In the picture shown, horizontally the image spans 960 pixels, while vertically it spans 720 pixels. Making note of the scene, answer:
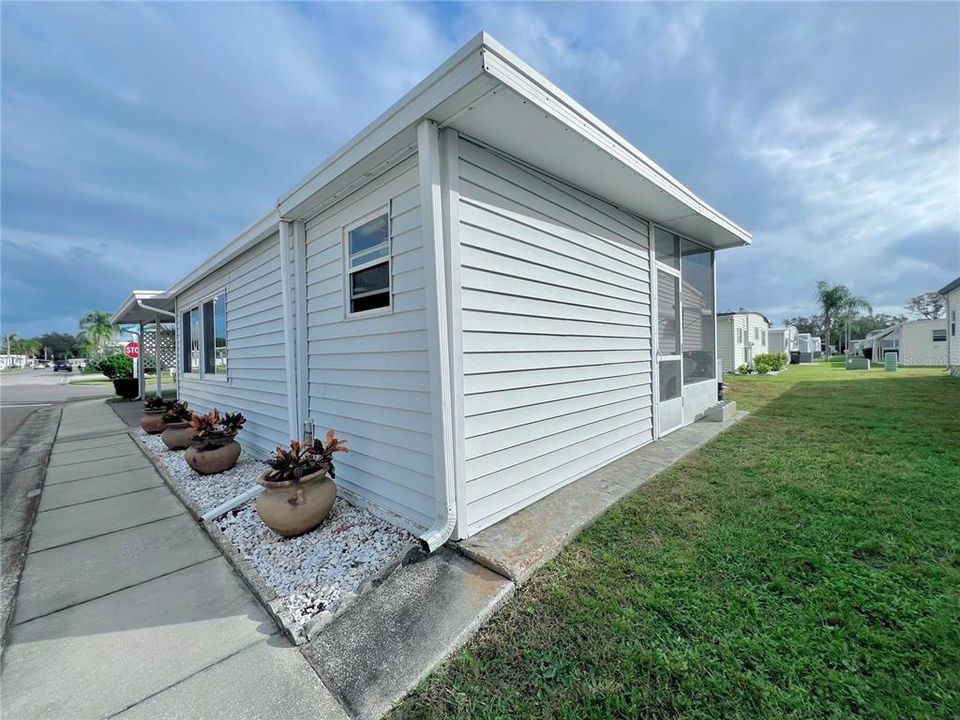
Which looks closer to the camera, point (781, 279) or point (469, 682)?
point (469, 682)

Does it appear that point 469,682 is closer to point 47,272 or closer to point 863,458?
point 863,458

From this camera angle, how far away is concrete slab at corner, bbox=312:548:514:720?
68.8 inches

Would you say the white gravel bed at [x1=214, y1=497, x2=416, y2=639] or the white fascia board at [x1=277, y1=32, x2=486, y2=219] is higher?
the white fascia board at [x1=277, y1=32, x2=486, y2=219]

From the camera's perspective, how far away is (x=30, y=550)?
3.11 metres

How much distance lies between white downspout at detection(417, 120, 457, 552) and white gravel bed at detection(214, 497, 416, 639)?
1.28 feet

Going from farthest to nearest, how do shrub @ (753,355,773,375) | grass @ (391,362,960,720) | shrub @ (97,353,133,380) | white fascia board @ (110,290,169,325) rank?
shrub @ (97,353,133,380)
shrub @ (753,355,773,375)
white fascia board @ (110,290,169,325)
grass @ (391,362,960,720)

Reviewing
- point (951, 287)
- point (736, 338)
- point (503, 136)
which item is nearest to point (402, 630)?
point (503, 136)

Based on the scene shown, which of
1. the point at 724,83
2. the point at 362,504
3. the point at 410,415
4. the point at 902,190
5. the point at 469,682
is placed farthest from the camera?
the point at 902,190

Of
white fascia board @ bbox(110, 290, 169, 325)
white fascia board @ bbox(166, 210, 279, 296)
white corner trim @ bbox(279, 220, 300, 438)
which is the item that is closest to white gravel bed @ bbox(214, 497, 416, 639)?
white corner trim @ bbox(279, 220, 300, 438)

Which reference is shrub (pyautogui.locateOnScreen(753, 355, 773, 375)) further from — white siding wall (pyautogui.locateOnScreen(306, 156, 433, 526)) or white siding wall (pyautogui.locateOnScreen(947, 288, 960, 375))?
white siding wall (pyautogui.locateOnScreen(306, 156, 433, 526))

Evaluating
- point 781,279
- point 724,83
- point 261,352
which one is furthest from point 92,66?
point 781,279

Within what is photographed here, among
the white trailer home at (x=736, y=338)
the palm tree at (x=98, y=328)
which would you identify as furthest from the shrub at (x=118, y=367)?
the palm tree at (x=98, y=328)

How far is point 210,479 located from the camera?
4.64 metres

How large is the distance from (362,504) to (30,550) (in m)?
2.56
